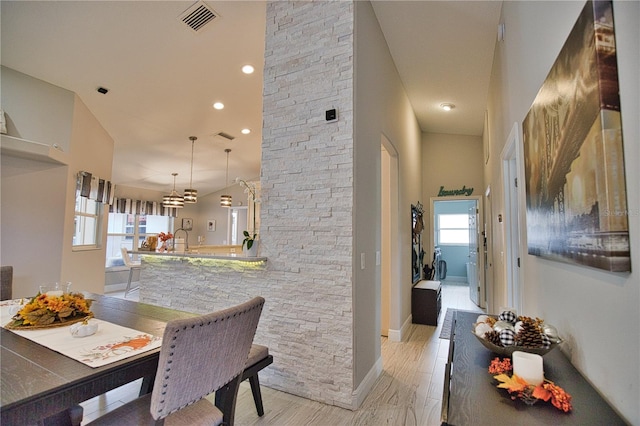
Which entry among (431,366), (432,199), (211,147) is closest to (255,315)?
(431,366)

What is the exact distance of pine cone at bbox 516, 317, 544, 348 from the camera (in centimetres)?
117

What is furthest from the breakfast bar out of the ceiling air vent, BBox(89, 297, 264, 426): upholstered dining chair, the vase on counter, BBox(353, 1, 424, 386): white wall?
the ceiling air vent

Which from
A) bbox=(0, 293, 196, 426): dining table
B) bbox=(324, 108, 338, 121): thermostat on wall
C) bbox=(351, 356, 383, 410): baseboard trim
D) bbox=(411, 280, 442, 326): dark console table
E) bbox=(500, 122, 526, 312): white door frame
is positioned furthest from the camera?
bbox=(411, 280, 442, 326): dark console table

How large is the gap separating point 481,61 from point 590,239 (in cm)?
331

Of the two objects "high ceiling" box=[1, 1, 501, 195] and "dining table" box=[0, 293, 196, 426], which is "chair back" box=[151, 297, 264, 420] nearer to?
"dining table" box=[0, 293, 196, 426]

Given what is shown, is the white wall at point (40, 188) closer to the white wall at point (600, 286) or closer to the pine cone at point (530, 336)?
the pine cone at point (530, 336)

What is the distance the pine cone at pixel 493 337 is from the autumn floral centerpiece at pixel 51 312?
204 cm

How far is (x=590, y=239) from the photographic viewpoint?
3.15ft

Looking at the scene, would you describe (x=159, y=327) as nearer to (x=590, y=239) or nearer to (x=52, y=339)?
(x=52, y=339)

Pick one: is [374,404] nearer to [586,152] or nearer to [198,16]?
[586,152]

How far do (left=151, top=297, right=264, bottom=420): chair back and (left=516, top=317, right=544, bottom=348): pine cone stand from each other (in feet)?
3.57

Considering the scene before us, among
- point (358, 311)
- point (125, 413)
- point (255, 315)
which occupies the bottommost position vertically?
point (125, 413)

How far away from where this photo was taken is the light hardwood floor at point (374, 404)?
2.08 m

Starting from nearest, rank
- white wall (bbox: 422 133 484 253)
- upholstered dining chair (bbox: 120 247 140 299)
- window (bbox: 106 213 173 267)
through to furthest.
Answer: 1. white wall (bbox: 422 133 484 253)
2. upholstered dining chair (bbox: 120 247 140 299)
3. window (bbox: 106 213 173 267)
